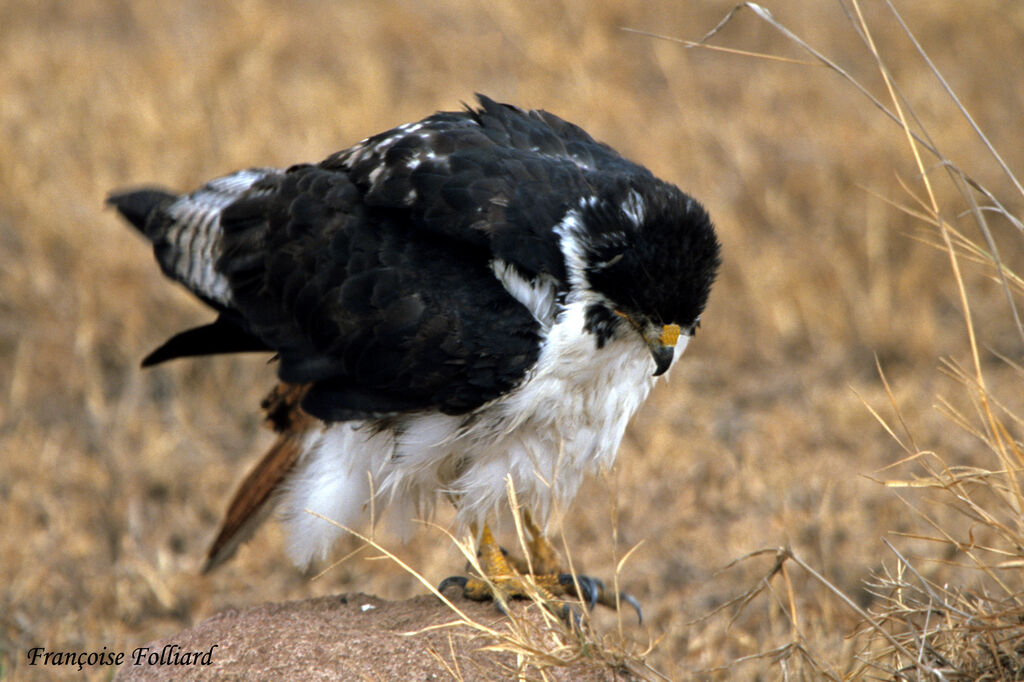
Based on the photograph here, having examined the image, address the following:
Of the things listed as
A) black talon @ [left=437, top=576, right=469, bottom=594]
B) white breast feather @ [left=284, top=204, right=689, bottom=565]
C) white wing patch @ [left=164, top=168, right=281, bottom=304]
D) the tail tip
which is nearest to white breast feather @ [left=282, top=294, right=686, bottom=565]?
white breast feather @ [left=284, top=204, right=689, bottom=565]

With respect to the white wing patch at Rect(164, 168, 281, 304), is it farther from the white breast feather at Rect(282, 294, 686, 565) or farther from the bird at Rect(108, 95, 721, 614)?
the white breast feather at Rect(282, 294, 686, 565)

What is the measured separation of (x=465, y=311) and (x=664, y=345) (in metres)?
0.55

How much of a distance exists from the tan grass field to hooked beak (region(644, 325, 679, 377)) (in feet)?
1.29

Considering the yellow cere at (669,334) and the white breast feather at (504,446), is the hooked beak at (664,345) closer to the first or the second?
the yellow cere at (669,334)

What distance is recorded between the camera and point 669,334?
2.86m

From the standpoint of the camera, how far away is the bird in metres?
2.89

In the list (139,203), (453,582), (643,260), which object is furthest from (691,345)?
(643,260)

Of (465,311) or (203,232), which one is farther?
(203,232)

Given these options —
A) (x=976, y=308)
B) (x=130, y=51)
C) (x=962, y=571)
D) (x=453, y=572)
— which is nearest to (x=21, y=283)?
(x=130, y=51)

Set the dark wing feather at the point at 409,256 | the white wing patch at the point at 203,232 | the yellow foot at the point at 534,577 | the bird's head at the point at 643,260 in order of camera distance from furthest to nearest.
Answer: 1. the white wing patch at the point at 203,232
2. the yellow foot at the point at 534,577
3. the dark wing feather at the point at 409,256
4. the bird's head at the point at 643,260

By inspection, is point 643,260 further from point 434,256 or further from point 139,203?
point 139,203

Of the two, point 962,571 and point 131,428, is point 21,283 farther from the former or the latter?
point 962,571

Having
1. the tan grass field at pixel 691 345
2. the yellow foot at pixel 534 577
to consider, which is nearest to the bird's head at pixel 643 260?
the tan grass field at pixel 691 345

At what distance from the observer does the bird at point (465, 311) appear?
9.48 ft
